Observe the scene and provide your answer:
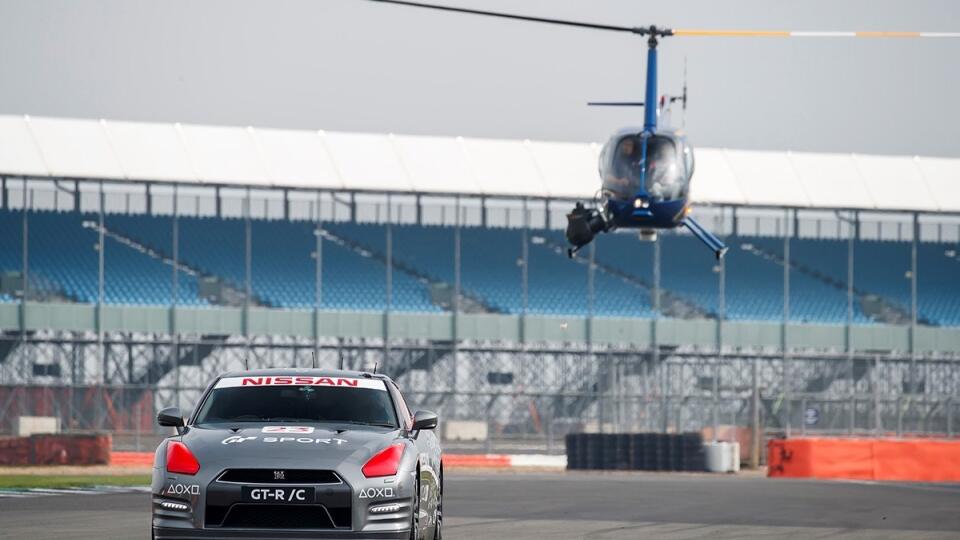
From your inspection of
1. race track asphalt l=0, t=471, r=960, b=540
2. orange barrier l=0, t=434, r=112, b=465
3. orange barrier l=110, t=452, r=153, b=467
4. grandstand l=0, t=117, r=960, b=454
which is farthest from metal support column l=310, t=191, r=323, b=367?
race track asphalt l=0, t=471, r=960, b=540

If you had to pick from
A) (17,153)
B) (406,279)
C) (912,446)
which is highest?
(17,153)

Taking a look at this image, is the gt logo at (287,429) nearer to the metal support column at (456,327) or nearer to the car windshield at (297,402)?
the car windshield at (297,402)

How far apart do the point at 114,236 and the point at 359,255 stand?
28.9 feet

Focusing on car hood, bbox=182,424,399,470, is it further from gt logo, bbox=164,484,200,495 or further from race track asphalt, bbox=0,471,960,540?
race track asphalt, bbox=0,471,960,540

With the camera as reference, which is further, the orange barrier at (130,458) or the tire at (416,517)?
the orange barrier at (130,458)

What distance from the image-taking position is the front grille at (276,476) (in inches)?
447

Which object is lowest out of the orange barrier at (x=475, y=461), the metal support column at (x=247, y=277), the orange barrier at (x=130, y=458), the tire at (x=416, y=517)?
the orange barrier at (x=475, y=461)

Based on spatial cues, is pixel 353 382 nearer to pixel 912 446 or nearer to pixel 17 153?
pixel 912 446

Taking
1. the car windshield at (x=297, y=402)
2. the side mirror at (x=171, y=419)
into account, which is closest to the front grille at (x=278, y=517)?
the side mirror at (x=171, y=419)

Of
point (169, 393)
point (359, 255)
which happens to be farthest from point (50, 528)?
point (359, 255)

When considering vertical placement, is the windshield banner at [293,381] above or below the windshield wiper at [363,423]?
above

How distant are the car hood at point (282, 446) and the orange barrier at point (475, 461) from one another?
36824 millimetres

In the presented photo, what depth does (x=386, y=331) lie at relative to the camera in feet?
193

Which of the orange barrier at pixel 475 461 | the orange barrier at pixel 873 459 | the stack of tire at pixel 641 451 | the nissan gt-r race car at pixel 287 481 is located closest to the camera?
the nissan gt-r race car at pixel 287 481
